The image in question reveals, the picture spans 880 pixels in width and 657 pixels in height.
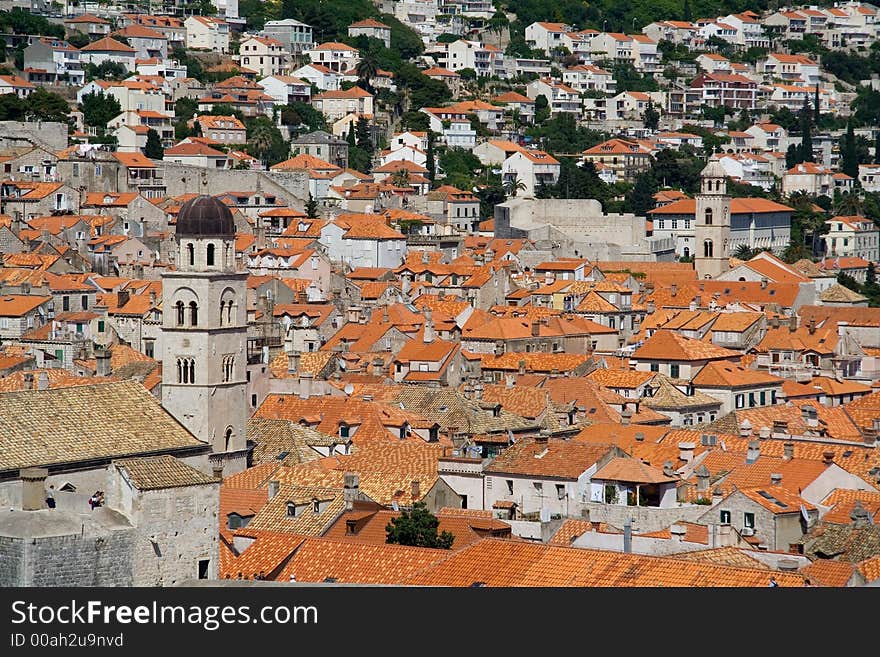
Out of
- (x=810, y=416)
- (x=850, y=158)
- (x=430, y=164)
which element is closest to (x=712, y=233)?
(x=430, y=164)

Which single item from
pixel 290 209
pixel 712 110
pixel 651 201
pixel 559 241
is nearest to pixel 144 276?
pixel 290 209

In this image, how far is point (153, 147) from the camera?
5037 inches

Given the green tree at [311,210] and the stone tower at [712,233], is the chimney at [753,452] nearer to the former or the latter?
the stone tower at [712,233]

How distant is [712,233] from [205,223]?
214 ft

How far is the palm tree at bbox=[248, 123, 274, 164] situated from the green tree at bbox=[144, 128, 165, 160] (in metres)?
8.92

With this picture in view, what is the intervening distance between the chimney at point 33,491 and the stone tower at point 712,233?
3125 inches

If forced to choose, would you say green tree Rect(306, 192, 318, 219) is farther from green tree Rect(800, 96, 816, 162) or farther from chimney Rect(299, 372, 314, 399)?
green tree Rect(800, 96, 816, 162)

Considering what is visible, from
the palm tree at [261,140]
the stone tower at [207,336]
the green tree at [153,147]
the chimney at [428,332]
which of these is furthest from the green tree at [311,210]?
the stone tower at [207,336]

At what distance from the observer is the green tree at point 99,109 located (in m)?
131

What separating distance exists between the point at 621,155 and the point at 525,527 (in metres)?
108

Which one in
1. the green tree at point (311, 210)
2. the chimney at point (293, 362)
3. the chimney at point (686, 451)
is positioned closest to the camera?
the chimney at point (686, 451)

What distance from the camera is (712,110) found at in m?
177

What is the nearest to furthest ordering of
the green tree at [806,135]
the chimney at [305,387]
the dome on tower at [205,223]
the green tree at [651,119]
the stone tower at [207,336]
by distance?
the stone tower at [207,336], the dome on tower at [205,223], the chimney at [305,387], the green tree at [806,135], the green tree at [651,119]

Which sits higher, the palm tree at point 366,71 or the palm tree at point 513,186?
the palm tree at point 366,71
